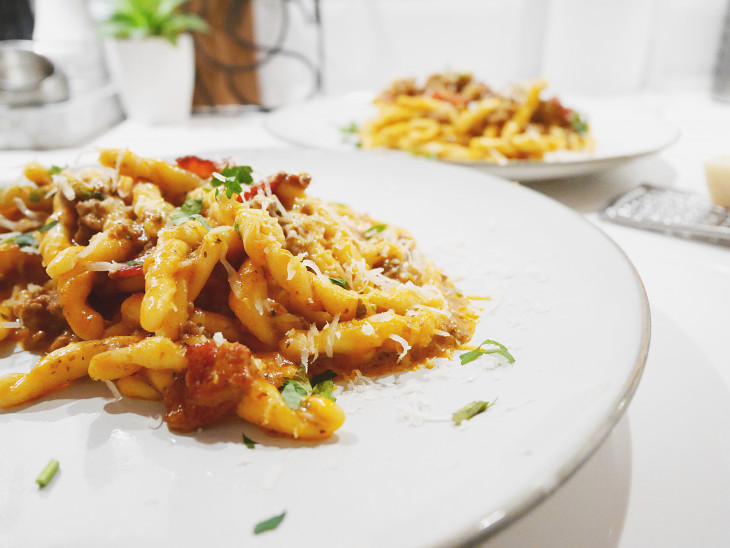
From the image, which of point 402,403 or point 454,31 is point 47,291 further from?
point 454,31

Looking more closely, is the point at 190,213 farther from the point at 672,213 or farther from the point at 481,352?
the point at 672,213

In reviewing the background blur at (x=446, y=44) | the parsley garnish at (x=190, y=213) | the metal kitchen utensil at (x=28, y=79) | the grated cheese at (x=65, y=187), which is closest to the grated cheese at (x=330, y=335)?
the parsley garnish at (x=190, y=213)

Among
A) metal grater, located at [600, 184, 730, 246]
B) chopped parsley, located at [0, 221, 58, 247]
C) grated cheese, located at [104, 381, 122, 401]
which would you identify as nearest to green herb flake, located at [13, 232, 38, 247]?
chopped parsley, located at [0, 221, 58, 247]

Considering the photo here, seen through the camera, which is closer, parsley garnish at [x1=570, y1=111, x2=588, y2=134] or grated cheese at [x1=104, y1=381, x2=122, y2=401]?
grated cheese at [x1=104, y1=381, x2=122, y2=401]

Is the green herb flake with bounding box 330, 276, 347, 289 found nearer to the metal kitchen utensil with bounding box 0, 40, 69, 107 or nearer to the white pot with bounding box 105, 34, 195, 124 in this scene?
the metal kitchen utensil with bounding box 0, 40, 69, 107

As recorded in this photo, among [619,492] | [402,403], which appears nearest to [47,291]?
[402,403]

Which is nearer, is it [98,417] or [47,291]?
[98,417]

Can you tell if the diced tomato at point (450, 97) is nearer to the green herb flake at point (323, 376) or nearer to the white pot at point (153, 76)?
the white pot at point (153, 76)

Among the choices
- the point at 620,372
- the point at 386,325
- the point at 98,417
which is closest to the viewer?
the point at 620,372

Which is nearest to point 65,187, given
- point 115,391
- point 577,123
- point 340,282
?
point 115,391
